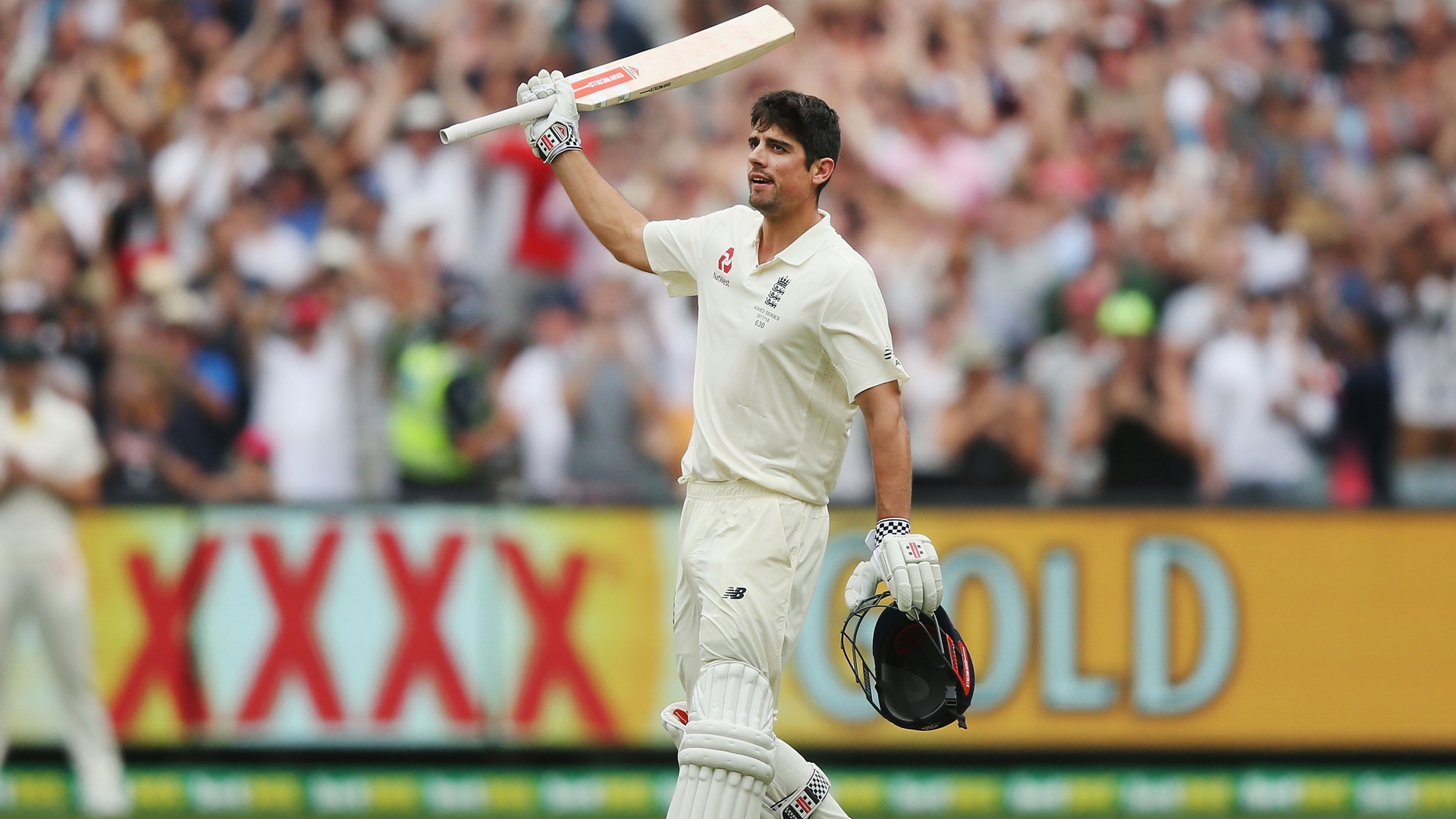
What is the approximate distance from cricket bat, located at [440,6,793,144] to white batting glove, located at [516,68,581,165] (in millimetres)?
32

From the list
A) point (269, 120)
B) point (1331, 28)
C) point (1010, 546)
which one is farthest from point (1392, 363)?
point (269, 120)

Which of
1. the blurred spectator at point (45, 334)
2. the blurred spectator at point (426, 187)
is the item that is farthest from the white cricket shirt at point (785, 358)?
the blurred spectator at point (426, 187)

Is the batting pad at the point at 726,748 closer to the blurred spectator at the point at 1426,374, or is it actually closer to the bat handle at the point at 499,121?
the bat handle at the point at 499,121

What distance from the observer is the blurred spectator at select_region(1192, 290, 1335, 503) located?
10.4 meters

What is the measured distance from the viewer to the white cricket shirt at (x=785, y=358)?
18.6ft

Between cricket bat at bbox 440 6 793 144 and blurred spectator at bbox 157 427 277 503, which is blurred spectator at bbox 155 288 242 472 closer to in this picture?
blurred spectator at bbox 157 427 277 503

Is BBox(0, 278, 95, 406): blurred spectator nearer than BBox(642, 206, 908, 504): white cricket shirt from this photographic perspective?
No

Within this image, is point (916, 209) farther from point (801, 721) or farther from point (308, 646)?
point (308, 646)

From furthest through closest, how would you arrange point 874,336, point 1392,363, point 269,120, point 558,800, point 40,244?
point 269,120
point 40,244
point 1392,363
point 558,800
point 874,336

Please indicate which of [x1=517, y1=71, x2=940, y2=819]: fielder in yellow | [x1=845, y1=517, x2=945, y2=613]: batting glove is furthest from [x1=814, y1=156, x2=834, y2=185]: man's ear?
[x1=845, y1=517, x2=945, y2=613]: batting glove

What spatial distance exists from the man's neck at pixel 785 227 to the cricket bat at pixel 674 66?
0.62m

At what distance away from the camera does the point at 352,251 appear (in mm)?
11328

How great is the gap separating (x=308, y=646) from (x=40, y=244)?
3.70 m

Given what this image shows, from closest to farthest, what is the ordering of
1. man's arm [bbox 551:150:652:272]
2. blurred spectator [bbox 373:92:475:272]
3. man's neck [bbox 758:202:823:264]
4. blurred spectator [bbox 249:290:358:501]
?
man's neck [bbox 758:202:823:264]
man's arm [bbox 551:150:652:272]
blurred spectator [bbox 249:290:358:501]
blurred spectator [bbox 373:92:475:272]
